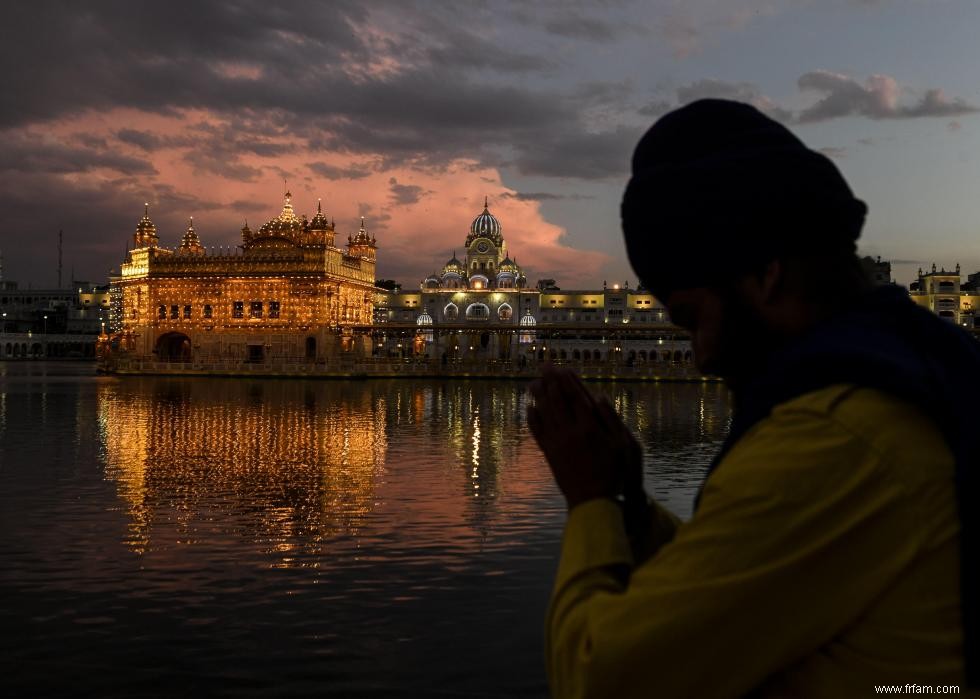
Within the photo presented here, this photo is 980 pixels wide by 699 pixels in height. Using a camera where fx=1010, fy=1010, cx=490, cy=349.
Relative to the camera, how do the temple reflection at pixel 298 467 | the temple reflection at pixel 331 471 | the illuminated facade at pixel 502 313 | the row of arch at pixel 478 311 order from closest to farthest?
the temple reflection at pixel 331 471 < the temple reflection at pixel 298 467 < the illuminated facade at pixel 502 313 < the row of arch at pixel 478 311

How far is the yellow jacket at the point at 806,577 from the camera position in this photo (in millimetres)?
1308

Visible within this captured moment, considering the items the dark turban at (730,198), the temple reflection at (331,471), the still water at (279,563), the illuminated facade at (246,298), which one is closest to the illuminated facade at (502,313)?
the illuminated facade at (246,298)

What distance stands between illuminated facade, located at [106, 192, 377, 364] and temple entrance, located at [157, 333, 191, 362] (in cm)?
8

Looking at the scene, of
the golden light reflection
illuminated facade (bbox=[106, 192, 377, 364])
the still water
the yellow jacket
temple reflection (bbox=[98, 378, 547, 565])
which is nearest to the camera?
the yellow jacket

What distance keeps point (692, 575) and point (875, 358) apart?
15.1 inches

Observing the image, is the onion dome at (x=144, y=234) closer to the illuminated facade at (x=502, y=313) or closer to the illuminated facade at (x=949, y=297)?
the illuminated facade at (x=502, y=313)

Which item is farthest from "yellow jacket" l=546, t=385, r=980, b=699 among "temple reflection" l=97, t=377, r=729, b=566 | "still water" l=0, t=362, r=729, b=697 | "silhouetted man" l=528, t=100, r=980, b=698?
"temple reflection" l=97, t=377, r=729, b=566

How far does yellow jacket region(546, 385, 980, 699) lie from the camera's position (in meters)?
1.31

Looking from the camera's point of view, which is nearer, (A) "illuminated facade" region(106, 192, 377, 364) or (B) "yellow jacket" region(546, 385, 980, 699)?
(B) "yellow jacket" region(546, 385, 980, 699)

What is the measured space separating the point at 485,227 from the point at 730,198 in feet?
373

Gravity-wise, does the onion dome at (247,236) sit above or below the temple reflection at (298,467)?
above

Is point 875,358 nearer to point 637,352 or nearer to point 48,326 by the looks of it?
point 637,352

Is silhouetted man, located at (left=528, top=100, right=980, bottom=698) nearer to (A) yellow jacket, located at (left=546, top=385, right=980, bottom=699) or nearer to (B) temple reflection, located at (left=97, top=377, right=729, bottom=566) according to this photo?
(A) yellow jacket, located at (left=546, top=385, right=980, bottom=699)

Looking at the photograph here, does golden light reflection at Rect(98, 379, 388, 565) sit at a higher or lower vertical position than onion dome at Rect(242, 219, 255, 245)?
lower
